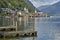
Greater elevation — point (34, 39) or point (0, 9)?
point (0, 9)

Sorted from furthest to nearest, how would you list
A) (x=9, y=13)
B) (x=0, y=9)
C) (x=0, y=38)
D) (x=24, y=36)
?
(x=9, y=13) → (x=0, y=9) → (x=24, y=36) → (x=0, y=38)

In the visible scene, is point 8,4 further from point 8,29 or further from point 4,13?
point 8,29

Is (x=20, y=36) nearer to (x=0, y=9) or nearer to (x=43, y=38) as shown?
(x=43, y=38)

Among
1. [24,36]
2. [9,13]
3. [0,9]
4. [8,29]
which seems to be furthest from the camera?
[9,13]

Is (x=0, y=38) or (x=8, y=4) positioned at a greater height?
(x=8, y=4)

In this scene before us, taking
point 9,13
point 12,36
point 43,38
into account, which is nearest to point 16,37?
point 12,36

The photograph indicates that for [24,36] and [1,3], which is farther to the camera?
[1,3]

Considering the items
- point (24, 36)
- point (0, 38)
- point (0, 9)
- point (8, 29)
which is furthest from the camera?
point (0, 9)

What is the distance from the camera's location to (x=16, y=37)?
2179 inches

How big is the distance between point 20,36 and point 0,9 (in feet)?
395

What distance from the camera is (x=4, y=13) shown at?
594 feet

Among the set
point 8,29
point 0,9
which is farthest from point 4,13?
point 8,29

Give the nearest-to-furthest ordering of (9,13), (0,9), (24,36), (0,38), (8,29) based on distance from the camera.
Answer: (0,38) → (24,36) → (8,29) → (0,9) → (9,13)

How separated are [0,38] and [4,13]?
128856mm
